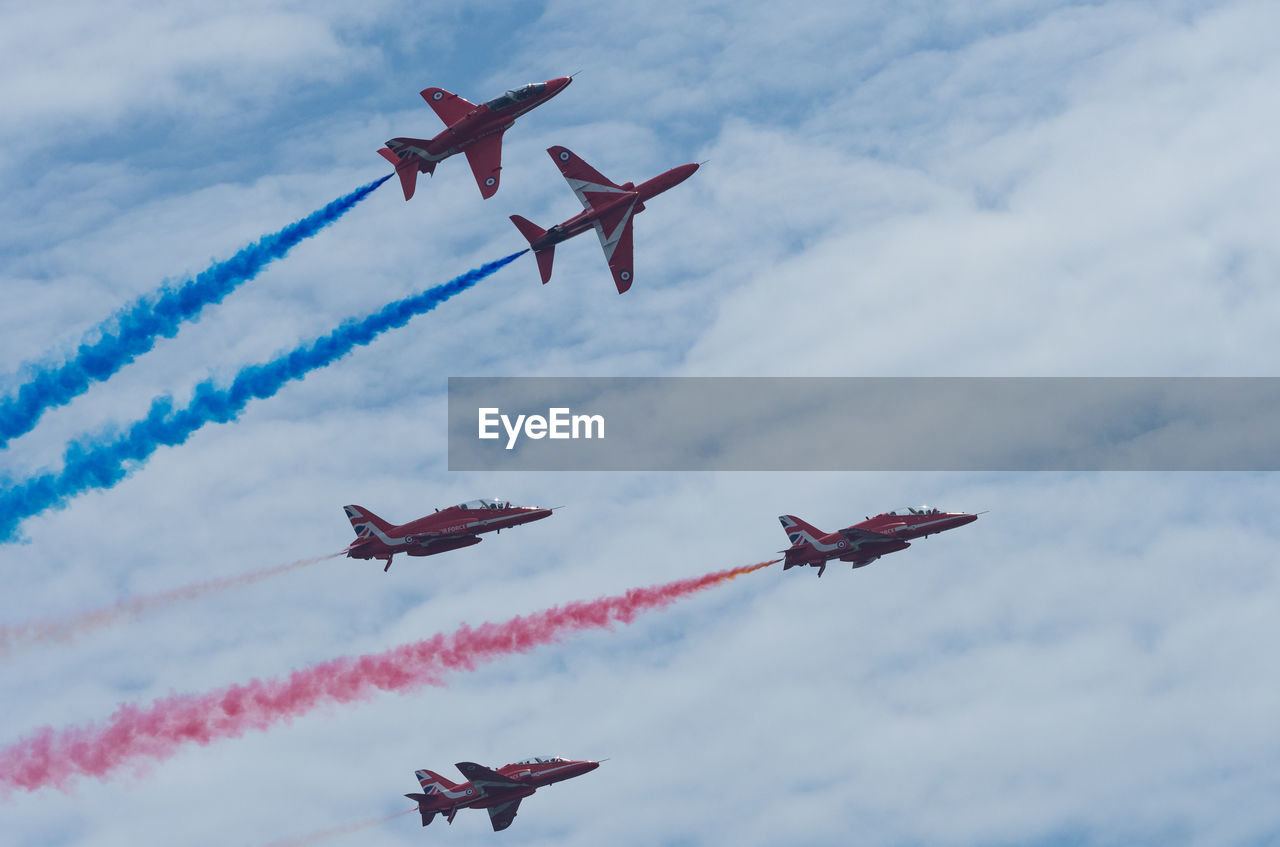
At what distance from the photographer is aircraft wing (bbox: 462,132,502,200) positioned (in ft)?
401

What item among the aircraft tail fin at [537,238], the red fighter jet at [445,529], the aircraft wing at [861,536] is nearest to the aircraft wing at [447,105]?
the aircraft tail fin at [537,238]

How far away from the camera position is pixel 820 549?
118 meters

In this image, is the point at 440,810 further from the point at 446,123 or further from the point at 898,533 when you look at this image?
the point at 446,123

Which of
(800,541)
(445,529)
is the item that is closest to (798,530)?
(800,541)

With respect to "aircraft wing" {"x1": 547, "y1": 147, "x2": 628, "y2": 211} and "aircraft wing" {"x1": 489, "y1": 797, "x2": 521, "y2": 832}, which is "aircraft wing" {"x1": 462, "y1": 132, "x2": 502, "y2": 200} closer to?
"aircraft wing" {"x1": 547, "y1": 147, "x2": 628, "y2": 211}

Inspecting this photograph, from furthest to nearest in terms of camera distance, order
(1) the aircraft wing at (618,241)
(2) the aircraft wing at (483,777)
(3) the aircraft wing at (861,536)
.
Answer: (1) the aircraft wing at (618,241) → (3) the aircraft wing at (861,536) → (2) the aircraft wing at (483,777)

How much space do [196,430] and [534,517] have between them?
70.4ft

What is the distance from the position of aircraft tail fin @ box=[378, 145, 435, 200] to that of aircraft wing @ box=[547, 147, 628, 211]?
9734 millimetres

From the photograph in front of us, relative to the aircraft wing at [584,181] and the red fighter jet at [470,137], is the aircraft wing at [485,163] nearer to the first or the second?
the red fighter jet at [470,137]

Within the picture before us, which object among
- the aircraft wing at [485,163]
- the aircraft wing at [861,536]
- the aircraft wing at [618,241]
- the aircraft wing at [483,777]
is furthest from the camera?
the aircraft wing at [618,241]

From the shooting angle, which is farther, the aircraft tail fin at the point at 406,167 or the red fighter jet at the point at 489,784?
the aircraft tail fin at the point at 406,167

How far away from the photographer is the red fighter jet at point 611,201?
12262 centimetres

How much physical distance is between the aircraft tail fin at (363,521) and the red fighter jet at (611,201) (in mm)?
22213

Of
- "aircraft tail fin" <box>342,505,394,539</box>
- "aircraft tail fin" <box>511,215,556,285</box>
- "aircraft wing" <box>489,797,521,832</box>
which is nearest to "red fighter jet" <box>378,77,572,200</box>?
"aircraft tail fin" <box>511,215,556,285</box>
